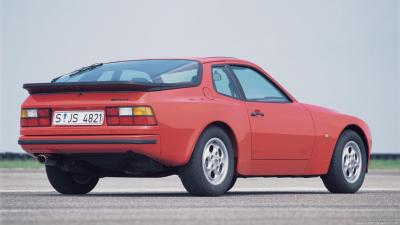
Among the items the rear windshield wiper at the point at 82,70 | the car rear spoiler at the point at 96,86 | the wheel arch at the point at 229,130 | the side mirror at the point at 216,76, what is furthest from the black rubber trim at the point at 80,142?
the side mirror at the point at 216,76

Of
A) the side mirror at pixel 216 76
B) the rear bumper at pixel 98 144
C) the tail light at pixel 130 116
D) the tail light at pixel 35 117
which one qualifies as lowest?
the rear bumper at pixel 98 144

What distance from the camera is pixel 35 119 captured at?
1094cm

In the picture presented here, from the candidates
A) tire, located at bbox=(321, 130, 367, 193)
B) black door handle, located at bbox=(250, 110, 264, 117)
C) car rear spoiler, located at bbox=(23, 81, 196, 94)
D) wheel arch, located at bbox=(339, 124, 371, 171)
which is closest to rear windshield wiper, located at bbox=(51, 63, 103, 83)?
car rear spoiler, located at bbox=(23, 81, 196, 94)

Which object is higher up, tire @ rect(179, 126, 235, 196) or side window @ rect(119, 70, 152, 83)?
side window @ rect(119, 70, 152, 83)

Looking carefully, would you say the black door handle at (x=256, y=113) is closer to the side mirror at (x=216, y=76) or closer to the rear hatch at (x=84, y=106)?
the side mirror at (x=216, y=76)

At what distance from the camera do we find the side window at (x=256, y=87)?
38.7 feet

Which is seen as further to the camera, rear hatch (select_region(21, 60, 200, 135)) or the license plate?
the license plate

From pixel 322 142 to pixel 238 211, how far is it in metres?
3.82

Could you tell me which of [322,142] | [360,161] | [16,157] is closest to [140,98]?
[322,142]

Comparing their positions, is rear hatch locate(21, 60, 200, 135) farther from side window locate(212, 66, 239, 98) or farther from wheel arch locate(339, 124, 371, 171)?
wheel arch locate(339, 124, 371, 171)

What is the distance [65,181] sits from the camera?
38.2ft

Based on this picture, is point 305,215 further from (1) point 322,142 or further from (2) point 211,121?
(1) point 322,142

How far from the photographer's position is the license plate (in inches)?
415

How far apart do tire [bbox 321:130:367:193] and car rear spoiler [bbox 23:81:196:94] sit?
252cm
